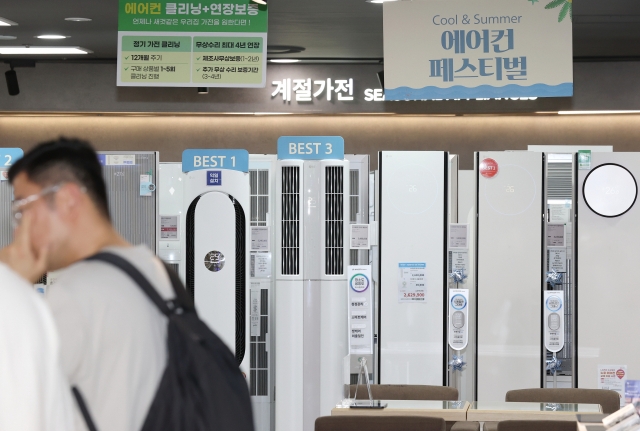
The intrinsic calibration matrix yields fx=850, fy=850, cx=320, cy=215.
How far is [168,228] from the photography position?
6090 mm

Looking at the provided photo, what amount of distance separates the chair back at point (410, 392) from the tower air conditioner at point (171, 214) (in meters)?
1.72

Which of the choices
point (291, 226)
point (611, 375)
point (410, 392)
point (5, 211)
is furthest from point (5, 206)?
point (611, 375)

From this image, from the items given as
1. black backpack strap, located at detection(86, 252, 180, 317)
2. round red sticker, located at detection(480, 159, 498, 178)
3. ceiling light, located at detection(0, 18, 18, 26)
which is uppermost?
ceiling light, located at detection(0, 18, 18, 26)

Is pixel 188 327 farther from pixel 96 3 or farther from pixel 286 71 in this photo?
pixel 286 71

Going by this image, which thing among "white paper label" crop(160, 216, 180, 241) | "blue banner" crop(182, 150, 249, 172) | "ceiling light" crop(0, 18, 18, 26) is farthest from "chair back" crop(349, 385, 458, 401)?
"ceiling light" crop(0, 18, 18, 26)

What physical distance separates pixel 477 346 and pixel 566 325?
2.15 feet

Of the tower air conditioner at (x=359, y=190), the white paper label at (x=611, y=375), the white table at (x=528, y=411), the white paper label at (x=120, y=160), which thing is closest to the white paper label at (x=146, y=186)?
the white paper label at (x=120, y=160)

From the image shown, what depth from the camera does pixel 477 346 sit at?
6.02 meters

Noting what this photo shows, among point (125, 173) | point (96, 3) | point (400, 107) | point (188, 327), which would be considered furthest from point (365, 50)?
point (188, 327)

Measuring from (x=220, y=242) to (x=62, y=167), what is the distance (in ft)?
12.9

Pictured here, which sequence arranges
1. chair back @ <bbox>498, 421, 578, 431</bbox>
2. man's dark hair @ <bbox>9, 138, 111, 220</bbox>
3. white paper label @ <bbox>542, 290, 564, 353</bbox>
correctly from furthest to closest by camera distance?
white paper label @ <bbox>542, 290, 564, 353</bbox> < chair back @ <bbox>498, 421, 578, 431</bbox> < man's dark hair @ <bbox>9, 138, 111, 220</bbox>

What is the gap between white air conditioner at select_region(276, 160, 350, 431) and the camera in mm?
5793

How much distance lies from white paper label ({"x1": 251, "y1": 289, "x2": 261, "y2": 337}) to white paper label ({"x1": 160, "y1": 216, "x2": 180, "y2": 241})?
721 millimetres

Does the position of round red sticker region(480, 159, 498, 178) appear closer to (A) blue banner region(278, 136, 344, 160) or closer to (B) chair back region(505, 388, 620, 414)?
(A) blue banner region(278, 136, 344, 160)
